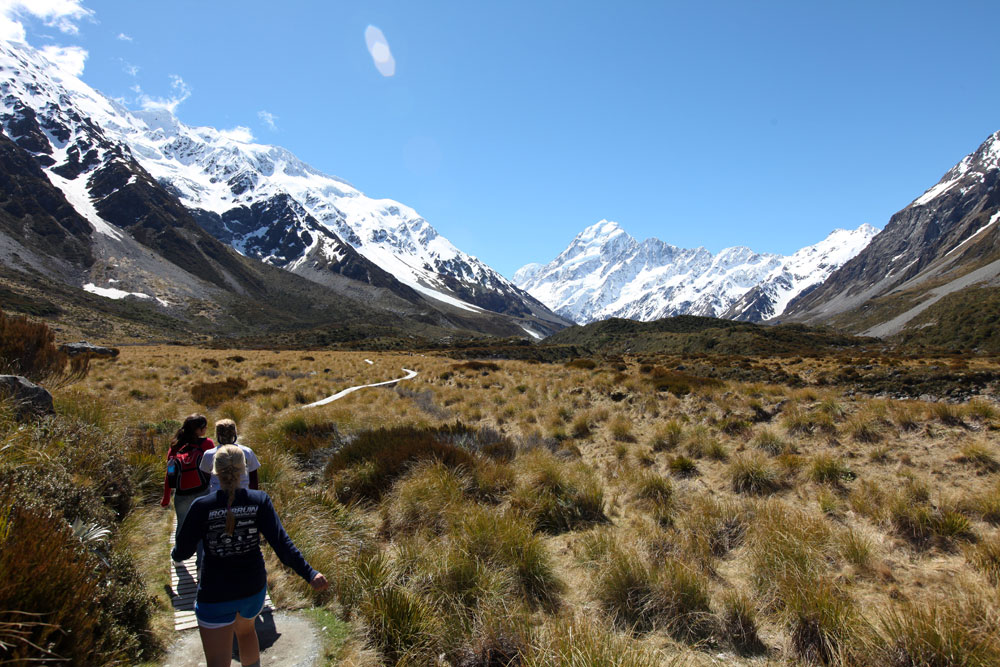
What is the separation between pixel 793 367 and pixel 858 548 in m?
28.9

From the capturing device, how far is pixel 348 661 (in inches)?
160

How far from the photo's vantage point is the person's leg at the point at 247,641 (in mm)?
3791

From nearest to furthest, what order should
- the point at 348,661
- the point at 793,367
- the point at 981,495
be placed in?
1. the point at 348,661
2. the point at 981,495
3. the point at 793,367

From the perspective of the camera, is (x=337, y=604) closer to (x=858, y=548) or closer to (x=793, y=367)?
(x=858, y=548)

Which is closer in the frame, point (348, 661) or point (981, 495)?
point (348, 661)

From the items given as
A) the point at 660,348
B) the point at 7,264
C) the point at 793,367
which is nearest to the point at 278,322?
the point at 7,264

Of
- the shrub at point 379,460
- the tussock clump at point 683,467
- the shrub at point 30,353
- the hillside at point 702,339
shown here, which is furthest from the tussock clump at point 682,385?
the hillside at point 702,339

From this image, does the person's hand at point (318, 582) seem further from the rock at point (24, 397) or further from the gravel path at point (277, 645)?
the rock at point (24, 397)

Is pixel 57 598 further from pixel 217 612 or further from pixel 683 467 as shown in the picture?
pixel 683 467

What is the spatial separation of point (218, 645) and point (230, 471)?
144 cm

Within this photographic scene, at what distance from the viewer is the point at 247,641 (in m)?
3.83

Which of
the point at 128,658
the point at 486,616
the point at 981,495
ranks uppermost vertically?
the point at 128,658

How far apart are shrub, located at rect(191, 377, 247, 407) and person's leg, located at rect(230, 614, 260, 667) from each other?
45.6 ft

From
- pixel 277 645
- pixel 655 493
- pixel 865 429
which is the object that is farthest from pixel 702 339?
pixel 277 645
